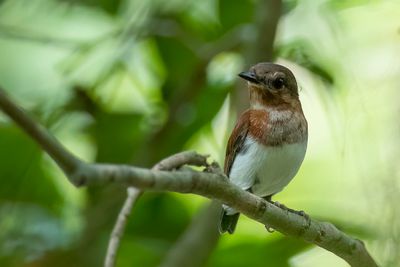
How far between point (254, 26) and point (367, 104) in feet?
3.16

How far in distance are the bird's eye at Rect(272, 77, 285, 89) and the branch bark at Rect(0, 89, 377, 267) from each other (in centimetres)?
84

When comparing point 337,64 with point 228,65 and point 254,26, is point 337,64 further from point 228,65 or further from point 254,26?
point 228,65

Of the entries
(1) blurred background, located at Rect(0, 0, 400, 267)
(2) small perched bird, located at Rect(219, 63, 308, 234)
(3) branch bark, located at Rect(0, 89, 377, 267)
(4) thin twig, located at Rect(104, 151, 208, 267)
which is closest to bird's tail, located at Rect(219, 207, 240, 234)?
(2) small perched bird, located at Rect(219, 63, 308, 234)

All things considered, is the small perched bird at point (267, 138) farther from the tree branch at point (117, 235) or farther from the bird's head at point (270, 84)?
the tree branch at point (117, 235)

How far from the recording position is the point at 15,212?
12.3ft

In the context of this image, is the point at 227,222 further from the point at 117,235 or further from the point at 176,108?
the point at 117,235

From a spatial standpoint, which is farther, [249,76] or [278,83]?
[278,83]

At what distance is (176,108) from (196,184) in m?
2.54

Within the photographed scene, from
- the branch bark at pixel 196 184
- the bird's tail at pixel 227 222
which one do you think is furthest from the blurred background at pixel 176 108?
the branch bark at pixel 196 184

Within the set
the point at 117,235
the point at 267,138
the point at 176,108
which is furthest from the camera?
the point at 176,108

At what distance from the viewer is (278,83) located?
3.42 metres

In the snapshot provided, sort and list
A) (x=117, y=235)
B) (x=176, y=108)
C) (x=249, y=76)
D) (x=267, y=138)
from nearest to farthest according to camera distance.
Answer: (x=117, y=235) → (x=249, y=76) → (x=267, y=138) → (x=176, y=108)

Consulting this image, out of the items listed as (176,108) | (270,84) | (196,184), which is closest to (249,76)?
(270,84)

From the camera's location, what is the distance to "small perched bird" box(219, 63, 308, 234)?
329 centimetres
